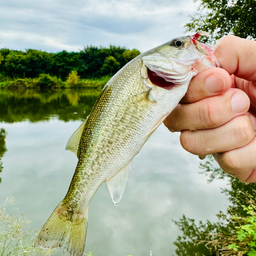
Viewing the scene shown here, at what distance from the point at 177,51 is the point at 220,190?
7564mm

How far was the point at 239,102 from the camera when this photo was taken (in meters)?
1.66

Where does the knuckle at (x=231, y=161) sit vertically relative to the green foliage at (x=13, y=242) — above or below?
above

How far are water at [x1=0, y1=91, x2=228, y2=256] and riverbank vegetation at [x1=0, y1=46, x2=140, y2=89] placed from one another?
135 ft

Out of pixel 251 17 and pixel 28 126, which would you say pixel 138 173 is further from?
pixel 28 126

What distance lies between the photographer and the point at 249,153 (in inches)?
69.4

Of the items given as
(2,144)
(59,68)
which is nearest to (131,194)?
(2,144)

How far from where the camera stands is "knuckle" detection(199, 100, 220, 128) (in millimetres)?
1666

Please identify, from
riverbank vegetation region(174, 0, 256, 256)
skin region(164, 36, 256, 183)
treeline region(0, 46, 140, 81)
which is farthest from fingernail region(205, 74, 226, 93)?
treeline region(0, 46, 140, 81)

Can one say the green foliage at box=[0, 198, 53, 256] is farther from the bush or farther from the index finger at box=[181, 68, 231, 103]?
the bush

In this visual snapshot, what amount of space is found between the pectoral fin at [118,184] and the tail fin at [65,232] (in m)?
0.31

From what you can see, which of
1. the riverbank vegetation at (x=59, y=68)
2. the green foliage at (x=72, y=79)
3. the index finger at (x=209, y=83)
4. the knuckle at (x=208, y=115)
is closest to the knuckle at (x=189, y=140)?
the knuckle at (x=208, y=115)

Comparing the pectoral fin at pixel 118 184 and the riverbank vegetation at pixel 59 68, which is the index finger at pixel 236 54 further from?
the riverbank vegetation at pixel 59 68

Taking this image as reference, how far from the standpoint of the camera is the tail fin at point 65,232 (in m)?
1.74

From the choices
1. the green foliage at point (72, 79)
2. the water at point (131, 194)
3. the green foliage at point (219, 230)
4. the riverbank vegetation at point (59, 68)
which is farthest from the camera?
the riverbank vegetation at point (59, 68)
